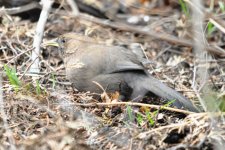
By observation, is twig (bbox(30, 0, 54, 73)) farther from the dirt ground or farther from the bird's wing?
the bird's wing

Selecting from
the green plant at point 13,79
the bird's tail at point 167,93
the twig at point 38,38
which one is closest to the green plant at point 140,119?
the bird's tail at point 167,93

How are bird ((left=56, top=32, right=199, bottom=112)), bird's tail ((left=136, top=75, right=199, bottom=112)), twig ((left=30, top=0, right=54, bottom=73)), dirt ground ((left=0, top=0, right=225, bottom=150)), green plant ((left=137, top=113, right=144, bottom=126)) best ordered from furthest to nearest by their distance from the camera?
twig ((left=30, top=0, right=54, bottom=73)) → bird ((left=56, top=32, right=199, bottom=112)) → bird's tail ((left=136, top=75, right=199, bottom=112)) → green plant ((left=137, top=113, right=144, bottom=126)) → dirt ground ((left=0, top=0, right=225, bottom=150))

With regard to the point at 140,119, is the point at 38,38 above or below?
above

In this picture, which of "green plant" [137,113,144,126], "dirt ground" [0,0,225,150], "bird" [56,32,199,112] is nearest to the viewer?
"dirt ground" [0,0,225,150]

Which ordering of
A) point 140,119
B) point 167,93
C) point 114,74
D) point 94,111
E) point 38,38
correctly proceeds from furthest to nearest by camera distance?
point 38,38, point 114,74, point 167,93, point 94,111, point 140,119

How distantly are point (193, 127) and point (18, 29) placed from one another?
3179mm

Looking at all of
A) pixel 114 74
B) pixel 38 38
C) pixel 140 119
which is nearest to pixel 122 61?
pixel 114 74

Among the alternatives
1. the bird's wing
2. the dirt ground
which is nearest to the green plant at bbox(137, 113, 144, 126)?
the dirt ground

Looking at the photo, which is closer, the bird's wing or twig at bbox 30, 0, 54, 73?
the bird's wing

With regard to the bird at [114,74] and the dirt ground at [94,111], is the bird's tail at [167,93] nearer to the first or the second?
the bird at [114,74]

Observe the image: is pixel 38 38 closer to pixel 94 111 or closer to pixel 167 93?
pixel 94 111

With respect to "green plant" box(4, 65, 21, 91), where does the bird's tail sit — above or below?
below

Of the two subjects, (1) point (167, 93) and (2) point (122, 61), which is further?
(2) point (122, 61)

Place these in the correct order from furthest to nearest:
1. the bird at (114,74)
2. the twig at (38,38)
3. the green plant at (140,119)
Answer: the twig at (38,38)
the bird at (114,74)
the green plant at (140,119)
